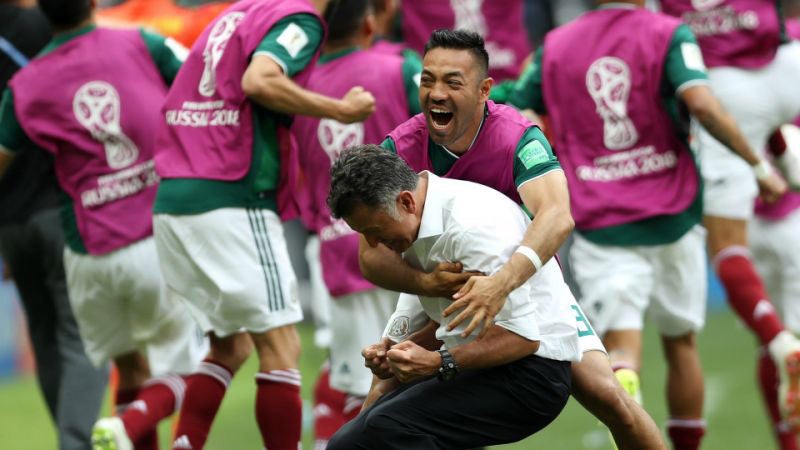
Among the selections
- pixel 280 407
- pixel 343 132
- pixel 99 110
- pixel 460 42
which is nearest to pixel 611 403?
pixel 460 42

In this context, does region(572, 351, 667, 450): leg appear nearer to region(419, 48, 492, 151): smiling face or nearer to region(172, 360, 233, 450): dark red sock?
region(419, 48, 492, 151): smiling face

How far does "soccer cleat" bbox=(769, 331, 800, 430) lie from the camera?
6.94 meters

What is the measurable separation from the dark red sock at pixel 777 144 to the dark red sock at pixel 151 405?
3253 millimetres

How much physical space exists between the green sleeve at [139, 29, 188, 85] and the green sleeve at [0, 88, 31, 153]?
27.0 inches

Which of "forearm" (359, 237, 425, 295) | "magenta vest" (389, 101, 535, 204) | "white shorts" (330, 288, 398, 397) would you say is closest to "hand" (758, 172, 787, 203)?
"white shorts" (330, 288, 398, 397)

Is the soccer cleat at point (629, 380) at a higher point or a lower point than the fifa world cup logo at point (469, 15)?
lower

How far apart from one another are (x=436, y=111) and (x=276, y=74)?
1.12 meters

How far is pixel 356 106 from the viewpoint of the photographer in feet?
19.1

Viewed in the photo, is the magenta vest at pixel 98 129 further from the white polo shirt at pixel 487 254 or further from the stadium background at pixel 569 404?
the white polo shirt at pixel 487 254

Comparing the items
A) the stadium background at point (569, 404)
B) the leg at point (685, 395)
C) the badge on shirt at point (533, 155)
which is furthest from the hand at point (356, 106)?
the stadium background at point (569, 404)

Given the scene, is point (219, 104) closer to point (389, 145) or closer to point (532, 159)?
point (389, 145)

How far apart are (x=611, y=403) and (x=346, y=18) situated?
106 inches

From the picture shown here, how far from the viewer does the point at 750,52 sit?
297 inches

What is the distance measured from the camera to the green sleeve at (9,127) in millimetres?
6594
